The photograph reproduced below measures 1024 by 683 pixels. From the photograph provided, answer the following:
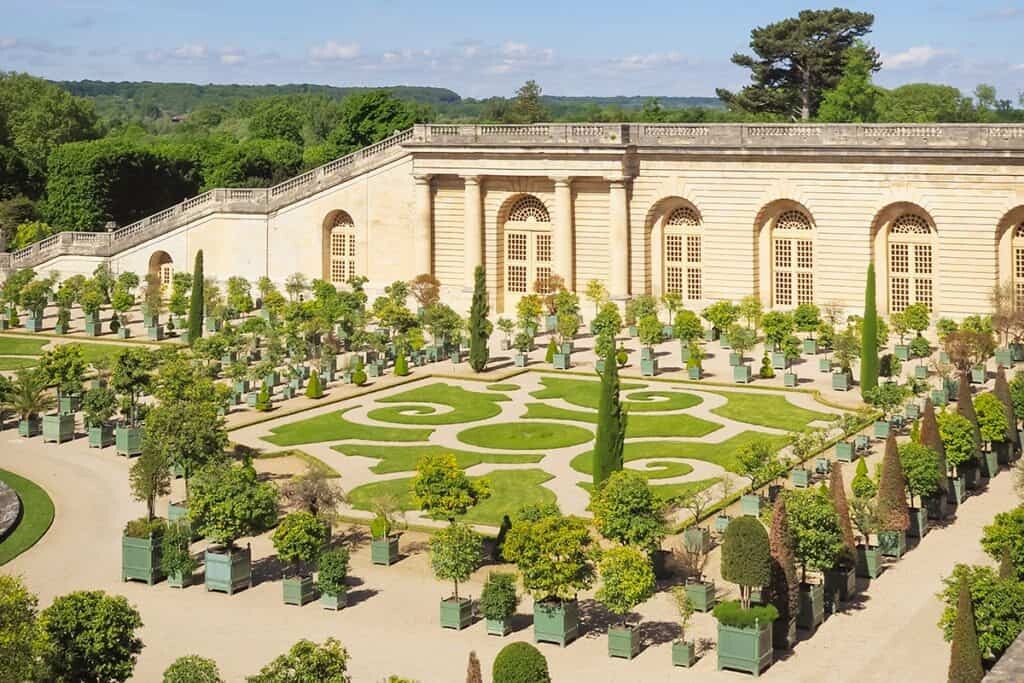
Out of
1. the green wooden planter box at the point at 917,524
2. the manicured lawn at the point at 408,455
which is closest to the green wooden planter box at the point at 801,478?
the green wooden planter box at the point at 917,524

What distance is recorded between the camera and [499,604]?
3081 cm

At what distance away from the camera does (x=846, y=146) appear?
61.9 meters

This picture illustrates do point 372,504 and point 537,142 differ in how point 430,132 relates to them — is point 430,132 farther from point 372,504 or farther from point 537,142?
point 372,504

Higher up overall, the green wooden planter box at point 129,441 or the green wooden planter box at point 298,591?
the green wooden planter box at point 129,441

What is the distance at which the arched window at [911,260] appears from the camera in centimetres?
6200

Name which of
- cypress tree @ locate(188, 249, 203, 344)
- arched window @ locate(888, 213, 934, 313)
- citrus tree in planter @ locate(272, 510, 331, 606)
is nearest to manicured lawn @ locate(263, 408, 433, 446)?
citrus tree in planter @ locate(272, 510, 331, 606)

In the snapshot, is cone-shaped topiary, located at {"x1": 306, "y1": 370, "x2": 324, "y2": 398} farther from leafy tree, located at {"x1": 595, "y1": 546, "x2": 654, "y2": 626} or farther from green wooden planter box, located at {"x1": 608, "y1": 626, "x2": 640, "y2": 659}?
green wooden planter box, located at {"x1": 608, "y1": 626, "x2": 640, "y2": 659}

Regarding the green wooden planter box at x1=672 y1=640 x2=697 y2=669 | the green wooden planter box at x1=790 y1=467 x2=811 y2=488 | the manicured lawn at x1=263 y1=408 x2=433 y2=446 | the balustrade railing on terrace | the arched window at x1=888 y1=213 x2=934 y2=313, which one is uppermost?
the balustrade railing on terrace

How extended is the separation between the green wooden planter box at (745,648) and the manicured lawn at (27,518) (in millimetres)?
16486

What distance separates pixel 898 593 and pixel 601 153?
36.2 meters

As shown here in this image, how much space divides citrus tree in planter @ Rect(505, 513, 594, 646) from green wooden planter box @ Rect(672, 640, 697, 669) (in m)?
2.28

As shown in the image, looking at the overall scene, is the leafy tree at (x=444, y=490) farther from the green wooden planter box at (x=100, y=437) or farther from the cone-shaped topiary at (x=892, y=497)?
the green wooden planter box at (x=100, y=437)

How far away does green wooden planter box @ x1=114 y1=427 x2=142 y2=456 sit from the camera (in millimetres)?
45656

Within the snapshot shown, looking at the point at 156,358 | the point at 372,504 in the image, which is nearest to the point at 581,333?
the point at 156,358
